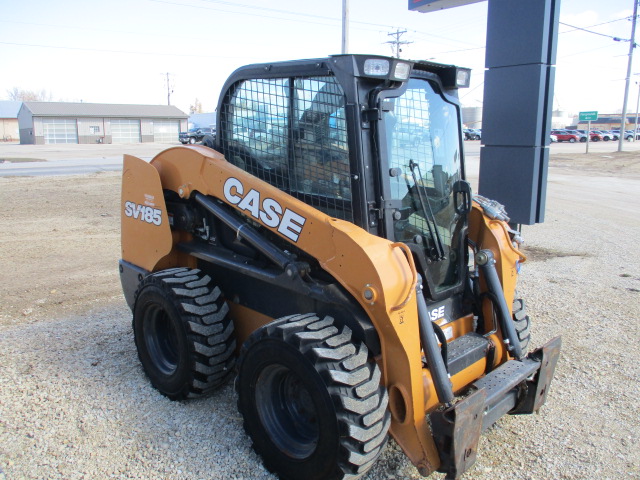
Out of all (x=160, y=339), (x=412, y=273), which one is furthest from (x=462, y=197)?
(x=160, y=339)

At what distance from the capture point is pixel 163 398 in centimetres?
400

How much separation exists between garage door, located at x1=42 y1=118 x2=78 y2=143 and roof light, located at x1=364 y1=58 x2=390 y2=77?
61141mm

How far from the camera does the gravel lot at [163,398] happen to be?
10.8 feet

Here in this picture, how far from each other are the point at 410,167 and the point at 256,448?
6.36ft

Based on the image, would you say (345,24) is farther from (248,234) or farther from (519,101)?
(248,234)

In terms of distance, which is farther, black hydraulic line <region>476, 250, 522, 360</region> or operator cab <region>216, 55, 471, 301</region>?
black hydraulic line <region>476, 250, 522, 360</region>

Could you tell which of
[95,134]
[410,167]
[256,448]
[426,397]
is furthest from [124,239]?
[95,134]

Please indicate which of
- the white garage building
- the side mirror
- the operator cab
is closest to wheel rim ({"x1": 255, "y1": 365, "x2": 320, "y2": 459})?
the operator cab

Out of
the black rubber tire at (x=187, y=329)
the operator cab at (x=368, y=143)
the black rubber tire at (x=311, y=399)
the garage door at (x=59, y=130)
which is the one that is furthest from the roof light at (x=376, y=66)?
the garage door at (x=59, y=130)

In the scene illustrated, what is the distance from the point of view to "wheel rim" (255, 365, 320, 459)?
10.2 feet

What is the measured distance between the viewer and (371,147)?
3.13 metres

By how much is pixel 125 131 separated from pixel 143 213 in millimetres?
60752

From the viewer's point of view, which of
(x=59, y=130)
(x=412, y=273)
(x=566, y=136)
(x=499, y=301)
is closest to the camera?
(x=412, y=273)

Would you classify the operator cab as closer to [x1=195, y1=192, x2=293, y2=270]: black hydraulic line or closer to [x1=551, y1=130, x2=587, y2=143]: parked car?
[x1=195, y1=192, x2=293, y2=270]: black hydraulic line
